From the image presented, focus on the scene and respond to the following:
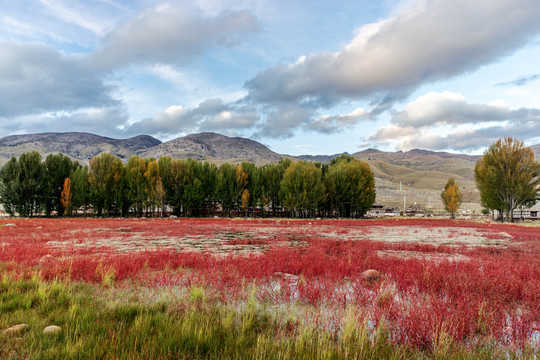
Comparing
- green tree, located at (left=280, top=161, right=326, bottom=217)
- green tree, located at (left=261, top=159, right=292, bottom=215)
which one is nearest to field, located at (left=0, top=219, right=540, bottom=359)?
green tree, located at (left=280, top=161, right=326, bottom=217)

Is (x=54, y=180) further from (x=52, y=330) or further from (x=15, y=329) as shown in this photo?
(x=52, y=330)

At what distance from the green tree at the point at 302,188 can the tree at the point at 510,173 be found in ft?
104

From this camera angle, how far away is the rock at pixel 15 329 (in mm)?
3162

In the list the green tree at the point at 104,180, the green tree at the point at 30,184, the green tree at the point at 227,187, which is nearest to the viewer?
the green tree at the point at 30,184

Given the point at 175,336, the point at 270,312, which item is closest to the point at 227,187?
the point at 270,312

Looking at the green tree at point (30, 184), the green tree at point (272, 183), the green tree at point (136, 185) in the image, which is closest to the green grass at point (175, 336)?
the green tree at point (136, 185)

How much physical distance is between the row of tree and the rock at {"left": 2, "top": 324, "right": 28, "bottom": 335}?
5689 cm

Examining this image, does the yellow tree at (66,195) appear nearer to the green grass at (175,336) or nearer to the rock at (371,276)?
the green grass at (175,336)

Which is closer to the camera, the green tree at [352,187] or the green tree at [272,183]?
the green tree at [352,187]

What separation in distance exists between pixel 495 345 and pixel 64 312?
6093 millimetres

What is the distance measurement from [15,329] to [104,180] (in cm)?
6255

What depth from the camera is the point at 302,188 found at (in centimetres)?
6050

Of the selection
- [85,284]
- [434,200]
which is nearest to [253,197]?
[85,284]

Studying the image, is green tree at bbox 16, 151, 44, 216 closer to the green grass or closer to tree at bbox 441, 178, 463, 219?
the green grass
